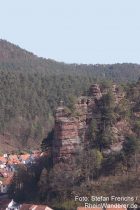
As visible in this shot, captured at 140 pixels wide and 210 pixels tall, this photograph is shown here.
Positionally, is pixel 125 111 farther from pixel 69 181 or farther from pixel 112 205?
pixel 112 205

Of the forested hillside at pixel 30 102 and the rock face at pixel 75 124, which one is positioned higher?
the rock face at pixel 75 124

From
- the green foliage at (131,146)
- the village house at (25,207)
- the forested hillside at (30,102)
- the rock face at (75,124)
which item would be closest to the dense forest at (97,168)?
the green foliage at (131,146)

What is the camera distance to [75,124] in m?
46.8

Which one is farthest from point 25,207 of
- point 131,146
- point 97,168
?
point 131,146

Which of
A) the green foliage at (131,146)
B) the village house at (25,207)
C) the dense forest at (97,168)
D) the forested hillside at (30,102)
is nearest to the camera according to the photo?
the village house at (25,207)

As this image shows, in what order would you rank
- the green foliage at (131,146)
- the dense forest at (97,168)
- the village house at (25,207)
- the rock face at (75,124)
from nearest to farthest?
the village house at (25,207) → the dense forest at (97,168) → the green foliage at (131,146) → the rock face at (75,124)

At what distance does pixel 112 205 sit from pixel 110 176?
470 cm

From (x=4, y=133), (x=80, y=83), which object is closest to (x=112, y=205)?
(x=4, y=133)

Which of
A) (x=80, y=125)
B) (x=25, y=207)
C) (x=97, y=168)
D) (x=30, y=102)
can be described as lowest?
(x=25, y=207)

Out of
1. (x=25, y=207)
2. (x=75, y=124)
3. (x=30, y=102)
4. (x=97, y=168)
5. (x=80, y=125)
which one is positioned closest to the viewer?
(x=25, y=207)

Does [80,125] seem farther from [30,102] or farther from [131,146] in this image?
[30,102]

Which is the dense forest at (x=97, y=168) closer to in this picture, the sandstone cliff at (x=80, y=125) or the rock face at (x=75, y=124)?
the sandstone cliff at (x=80, y=125)

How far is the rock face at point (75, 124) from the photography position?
45.7 meters

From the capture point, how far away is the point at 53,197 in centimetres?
4428
